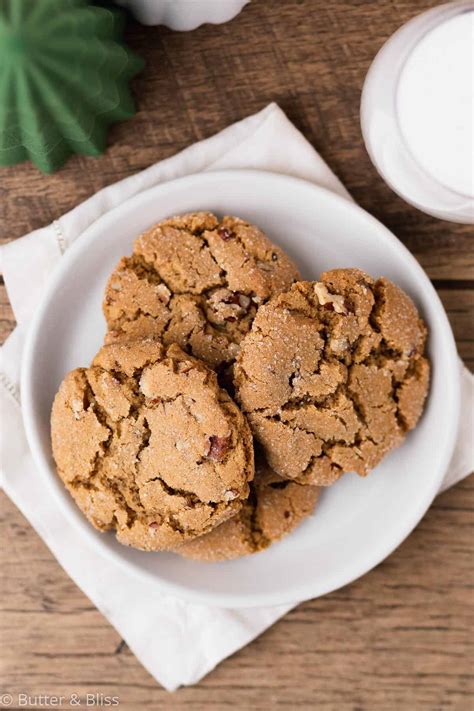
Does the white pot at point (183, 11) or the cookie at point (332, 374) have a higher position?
the white pot at point (183, 11)

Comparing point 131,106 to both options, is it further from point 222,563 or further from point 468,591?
point 468,591

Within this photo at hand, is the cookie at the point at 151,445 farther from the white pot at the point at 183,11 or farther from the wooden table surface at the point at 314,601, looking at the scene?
the white pot at the point at 183,11

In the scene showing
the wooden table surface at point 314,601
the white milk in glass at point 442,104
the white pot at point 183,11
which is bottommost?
the wooden table surface at point 314,601

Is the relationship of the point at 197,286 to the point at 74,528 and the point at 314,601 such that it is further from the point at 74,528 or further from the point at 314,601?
the point at 314,601

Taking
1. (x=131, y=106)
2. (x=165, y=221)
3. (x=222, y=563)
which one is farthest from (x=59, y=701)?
(x=131, y=106)

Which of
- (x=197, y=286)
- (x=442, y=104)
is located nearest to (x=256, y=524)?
(x=197, y=286)

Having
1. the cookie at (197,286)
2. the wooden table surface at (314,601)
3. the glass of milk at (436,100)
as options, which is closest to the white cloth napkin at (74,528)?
the wooden table surface at (314,601)
